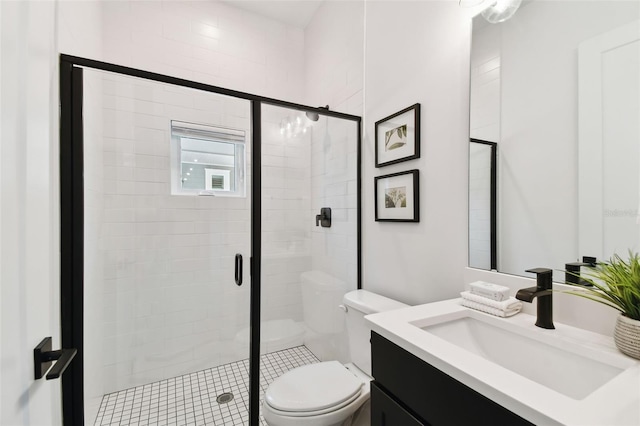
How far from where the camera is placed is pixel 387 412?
848 millimetres

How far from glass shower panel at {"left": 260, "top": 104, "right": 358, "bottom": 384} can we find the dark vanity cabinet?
968 mm

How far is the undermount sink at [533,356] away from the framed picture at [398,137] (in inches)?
32.8

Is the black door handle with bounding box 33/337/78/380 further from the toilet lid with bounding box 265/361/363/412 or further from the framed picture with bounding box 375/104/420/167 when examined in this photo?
the framed picture with bounding box 375/104/420/167

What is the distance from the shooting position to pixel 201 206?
1.95m

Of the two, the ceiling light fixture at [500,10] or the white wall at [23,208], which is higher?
the ceiling light fixture at [500,10]

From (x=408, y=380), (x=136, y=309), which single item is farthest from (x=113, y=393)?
(x=408, y=380)

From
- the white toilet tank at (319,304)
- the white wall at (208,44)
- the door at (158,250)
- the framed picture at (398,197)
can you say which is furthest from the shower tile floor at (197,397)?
the white wall at (208,44)

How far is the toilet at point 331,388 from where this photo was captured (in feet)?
3.81

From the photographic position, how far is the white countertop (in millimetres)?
478

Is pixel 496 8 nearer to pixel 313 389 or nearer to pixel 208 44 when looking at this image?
pixel 313 389

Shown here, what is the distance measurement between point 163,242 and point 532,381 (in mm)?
1854

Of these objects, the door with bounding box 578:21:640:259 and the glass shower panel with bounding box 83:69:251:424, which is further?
the glass shower panel with bounding box 83:69:251:424

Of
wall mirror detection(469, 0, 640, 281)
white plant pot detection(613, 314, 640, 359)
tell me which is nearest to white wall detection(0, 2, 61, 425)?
white plant pot detection(613, 314, 640, 359)

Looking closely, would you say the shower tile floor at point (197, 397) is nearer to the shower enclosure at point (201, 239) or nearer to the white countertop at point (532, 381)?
the shower enclosure at point (201, 239)
